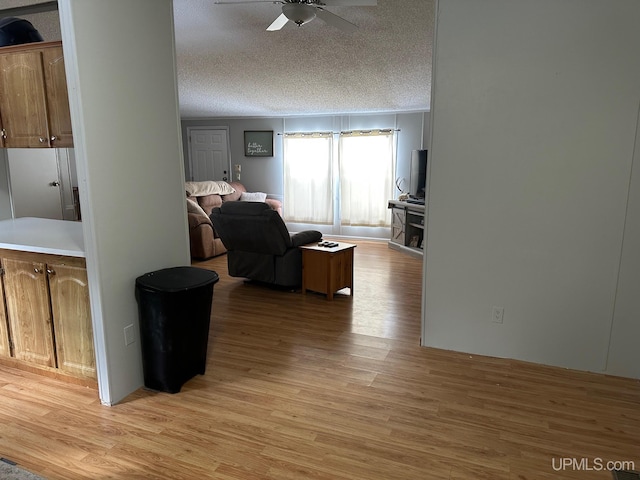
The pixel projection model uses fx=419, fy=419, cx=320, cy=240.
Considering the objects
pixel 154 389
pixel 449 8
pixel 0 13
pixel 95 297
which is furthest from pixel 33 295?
pixel 449 8

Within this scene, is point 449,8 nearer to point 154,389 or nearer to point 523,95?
point 523,95

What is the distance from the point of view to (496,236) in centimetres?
297

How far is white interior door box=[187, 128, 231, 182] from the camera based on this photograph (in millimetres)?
8914

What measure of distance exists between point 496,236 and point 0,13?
14.9ft

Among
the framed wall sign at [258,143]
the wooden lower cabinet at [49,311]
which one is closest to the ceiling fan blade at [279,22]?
the wooden lower cabinet at [49,311]

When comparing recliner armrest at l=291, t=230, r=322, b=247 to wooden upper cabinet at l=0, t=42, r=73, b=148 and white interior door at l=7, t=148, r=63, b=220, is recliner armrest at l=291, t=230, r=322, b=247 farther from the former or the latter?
white interior door at l=7, t=148, r=63, b=220

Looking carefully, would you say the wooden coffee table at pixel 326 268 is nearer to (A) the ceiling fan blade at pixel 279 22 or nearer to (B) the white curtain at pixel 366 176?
(A) the ceiling fan blade at pixel 279 22

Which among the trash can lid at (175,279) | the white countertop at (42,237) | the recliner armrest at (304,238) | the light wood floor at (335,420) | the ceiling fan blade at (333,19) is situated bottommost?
the light wood floor at (335,420)

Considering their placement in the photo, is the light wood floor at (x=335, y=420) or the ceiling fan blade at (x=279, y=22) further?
the ceiling fan blade at (x=279, y=22)

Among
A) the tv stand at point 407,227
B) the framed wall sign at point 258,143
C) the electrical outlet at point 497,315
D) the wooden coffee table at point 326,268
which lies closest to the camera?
the electrical outlet at point 497,315

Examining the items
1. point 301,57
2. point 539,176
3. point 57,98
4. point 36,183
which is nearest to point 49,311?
point 57,98

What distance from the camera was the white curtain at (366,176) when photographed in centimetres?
759

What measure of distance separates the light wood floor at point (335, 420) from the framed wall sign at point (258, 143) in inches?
229

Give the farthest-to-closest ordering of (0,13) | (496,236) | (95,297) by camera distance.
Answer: (0,13) → (496,236) → (95,297)
